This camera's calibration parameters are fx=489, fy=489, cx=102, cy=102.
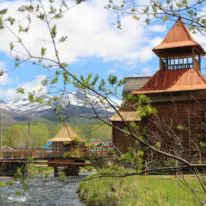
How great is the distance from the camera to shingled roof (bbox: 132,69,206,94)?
92.4ft

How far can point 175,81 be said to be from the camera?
28.9 meters

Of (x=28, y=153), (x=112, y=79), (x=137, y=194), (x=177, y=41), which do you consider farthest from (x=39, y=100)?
(x=28, y=153)

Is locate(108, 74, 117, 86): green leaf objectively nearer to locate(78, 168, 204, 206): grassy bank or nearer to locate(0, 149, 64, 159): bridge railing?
locate(78, 168, 204, 206): grassy bank

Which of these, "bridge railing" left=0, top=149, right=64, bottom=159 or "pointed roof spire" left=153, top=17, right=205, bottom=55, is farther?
"bridge railing" left=0, top=149, right=64, bottom=159

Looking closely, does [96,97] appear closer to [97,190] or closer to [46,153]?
[97,190]

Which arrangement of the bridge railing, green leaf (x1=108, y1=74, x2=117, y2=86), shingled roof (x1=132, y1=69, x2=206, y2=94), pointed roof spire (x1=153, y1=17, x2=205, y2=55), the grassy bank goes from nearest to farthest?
green leaf (x1=108, y1=74, x2=117, y2=86) → the grassy bank → shingled roof (x1=132, y1=69, x2=206, y2=94) → pointed roof spire (x1=153, y1=17, x2=205, y2=55) → the bridge railing

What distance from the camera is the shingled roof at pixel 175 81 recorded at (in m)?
28.2

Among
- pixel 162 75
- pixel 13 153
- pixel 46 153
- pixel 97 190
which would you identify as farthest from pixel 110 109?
pixel 13 153

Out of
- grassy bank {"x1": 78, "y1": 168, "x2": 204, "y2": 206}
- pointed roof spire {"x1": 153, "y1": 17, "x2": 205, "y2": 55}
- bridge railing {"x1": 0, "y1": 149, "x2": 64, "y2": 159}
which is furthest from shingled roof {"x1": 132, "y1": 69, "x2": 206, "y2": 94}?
bridge railing {"x1": 0, "y1": 149, "x2": 64, "y2": 159}

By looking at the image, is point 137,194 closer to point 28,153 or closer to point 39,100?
point 39,100

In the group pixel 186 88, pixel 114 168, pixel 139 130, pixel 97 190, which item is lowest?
pixel 97 190

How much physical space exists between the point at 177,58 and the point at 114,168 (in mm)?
26360

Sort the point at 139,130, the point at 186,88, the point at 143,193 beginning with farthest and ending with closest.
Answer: the point at 186,88, the point at 143,193, the point at 139,130

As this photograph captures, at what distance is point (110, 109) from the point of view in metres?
3.52
